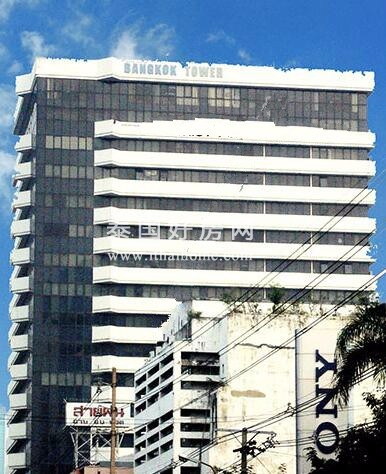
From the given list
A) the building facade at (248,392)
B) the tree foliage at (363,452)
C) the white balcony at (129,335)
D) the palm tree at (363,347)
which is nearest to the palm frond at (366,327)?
the palm tree at (363,347)

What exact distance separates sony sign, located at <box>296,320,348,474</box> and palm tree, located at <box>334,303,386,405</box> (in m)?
61.8

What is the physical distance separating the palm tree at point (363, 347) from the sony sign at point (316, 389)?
203 ft

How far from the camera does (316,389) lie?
125688 mm

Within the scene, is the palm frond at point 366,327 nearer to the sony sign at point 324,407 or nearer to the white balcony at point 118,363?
the sony sign at point 324,407

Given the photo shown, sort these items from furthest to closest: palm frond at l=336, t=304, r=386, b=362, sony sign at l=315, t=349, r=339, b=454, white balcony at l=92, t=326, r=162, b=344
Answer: white balcony at l=92, t=326, r=162, b=344 → sony sign at l=315, t=349, r=339, b=454 → palm frond at l=336, t=304, r=386, b=362

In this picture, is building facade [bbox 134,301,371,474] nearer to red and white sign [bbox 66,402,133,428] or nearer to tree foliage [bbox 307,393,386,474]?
red and white sign [bbox 66,402,133,428]

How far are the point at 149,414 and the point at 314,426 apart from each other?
4211 cm

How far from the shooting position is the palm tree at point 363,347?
6025 cm

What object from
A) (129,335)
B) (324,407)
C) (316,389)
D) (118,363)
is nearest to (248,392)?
(316,389)

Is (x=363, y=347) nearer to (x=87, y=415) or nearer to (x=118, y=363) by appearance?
(x=87, y=415)

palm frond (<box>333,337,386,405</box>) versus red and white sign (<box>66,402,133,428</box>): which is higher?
red and white sign (<box>66,402,133,428</box>)

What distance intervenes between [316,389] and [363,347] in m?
65.8

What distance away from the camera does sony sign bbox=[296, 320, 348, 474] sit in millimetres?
123938

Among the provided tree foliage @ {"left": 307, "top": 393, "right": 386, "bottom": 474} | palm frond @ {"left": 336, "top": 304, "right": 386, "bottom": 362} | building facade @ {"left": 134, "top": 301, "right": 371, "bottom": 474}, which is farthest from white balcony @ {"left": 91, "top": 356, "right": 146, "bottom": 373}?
tree foliage @ {"left": 307, "top": 393, "right": 386, "bottom": 474}
